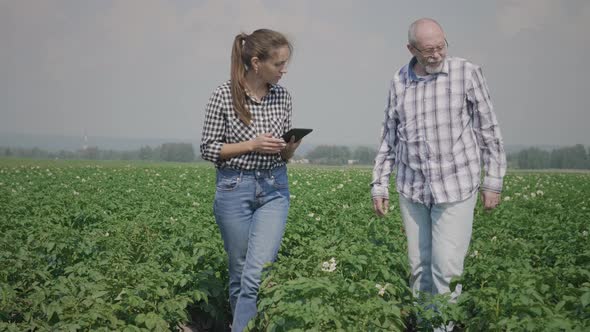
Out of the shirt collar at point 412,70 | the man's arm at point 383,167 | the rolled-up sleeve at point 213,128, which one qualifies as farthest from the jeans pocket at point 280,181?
the shirt collar at point 412,70

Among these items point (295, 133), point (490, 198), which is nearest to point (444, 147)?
point (490, 198)

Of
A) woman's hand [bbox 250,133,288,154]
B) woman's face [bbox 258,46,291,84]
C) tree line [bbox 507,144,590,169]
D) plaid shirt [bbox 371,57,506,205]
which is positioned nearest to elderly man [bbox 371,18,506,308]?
plaid shirt [bbox 371,57,506,205]

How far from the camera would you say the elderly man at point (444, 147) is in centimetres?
386

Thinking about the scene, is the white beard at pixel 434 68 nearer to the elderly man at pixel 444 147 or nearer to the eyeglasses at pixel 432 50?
the elderly man at pixel 444 147

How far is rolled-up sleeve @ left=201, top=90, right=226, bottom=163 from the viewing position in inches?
152

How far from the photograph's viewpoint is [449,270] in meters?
3.95

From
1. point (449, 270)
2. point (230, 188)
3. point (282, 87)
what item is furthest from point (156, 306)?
point (449, 270)

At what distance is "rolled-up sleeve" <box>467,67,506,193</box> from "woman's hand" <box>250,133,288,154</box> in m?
1.33

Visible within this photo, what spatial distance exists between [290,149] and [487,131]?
1333mm

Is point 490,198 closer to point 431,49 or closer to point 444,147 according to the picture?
point 444,147

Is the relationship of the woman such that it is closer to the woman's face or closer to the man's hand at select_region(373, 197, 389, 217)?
the woman's face

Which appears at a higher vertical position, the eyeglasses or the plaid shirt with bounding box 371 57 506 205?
the eyeglasses

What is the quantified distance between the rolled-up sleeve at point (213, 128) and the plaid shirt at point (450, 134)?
1270 millimetres

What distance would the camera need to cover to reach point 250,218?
13.0ft
